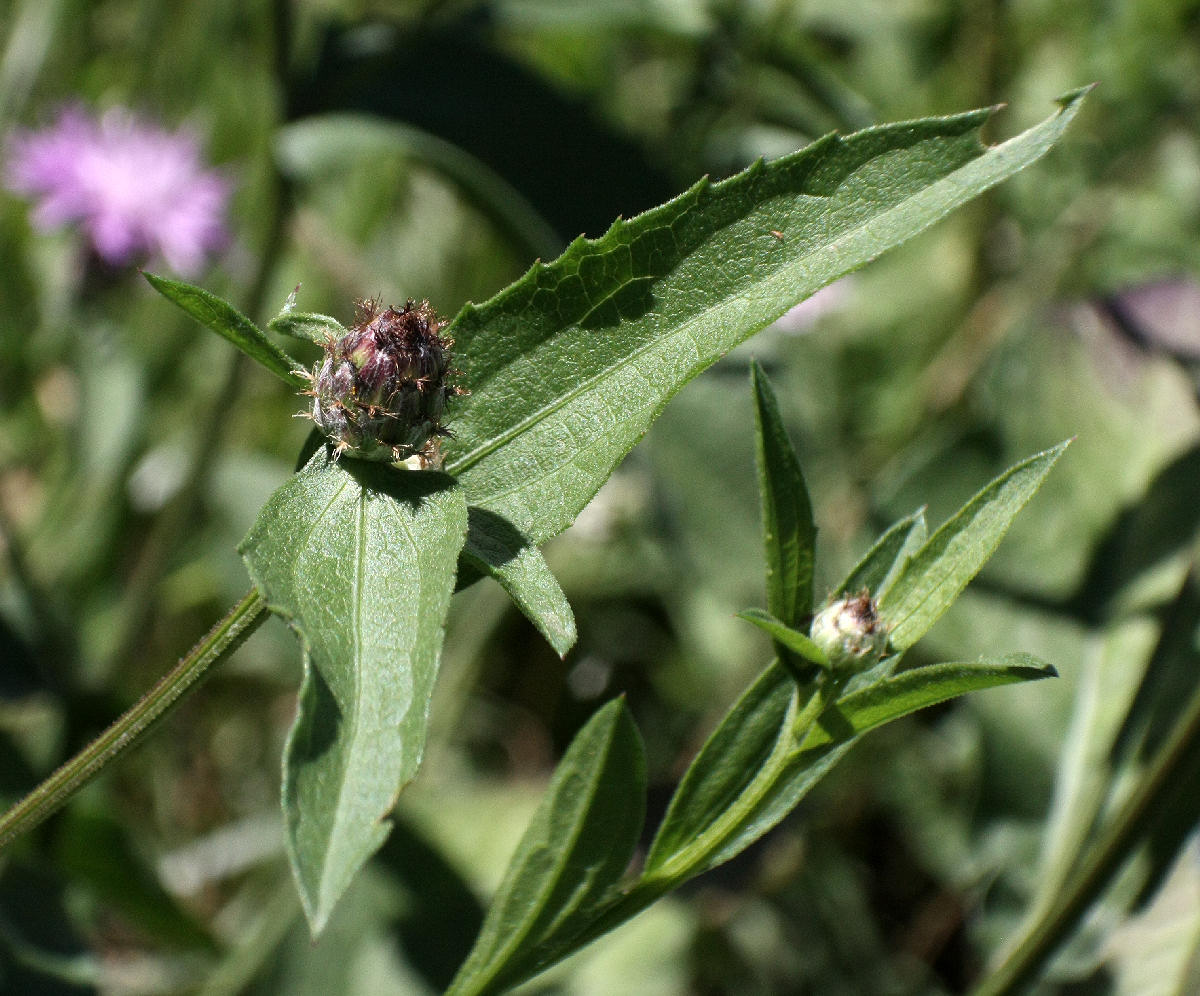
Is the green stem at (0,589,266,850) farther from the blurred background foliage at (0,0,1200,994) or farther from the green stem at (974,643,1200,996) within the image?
the green stem at (974,643,1200,996)

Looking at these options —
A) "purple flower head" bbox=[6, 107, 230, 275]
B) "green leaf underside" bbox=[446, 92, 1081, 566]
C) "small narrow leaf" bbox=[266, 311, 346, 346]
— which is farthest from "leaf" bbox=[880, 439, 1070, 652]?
"purple flower head" bbox=[6, 107, 230, 275]

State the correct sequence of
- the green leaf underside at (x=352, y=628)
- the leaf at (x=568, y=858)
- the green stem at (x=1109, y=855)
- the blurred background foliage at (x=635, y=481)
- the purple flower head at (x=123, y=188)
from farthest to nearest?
the purple flower head at (x=123, y=188), the blurred background foliage at (x=635, y=481), the green stem at (x=1109, y=855), the leaf at (x=568, y=858), the green leaf underside at (x=352, y=628)

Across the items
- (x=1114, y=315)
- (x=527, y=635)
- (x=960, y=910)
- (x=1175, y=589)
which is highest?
A: (x=527, y=635)

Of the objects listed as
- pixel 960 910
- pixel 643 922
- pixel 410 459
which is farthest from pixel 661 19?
pixel 960 910

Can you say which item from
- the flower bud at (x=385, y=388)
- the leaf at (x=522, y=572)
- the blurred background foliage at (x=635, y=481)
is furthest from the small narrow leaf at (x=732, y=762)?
the blurred background foliage at (x=635, y=481)

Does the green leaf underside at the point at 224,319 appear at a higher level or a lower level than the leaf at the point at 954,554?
higher

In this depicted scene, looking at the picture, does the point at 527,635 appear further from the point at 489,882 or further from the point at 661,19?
the point at 661,19

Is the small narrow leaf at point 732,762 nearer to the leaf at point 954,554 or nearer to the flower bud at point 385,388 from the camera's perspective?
the leaf at point 954,554

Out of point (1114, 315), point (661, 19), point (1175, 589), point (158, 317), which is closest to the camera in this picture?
point (1175, 589)
